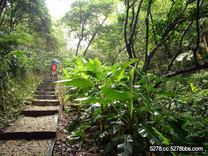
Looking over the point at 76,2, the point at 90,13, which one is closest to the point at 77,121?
the point at 90,13

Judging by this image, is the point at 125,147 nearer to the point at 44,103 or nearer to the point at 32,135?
the point at 32,135

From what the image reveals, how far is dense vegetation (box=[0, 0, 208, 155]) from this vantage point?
96 centimetres

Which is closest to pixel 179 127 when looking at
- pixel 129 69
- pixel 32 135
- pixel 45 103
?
pixel 129 69

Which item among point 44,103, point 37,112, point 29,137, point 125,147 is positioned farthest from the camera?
point 44,103

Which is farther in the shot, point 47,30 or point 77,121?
point 47,30

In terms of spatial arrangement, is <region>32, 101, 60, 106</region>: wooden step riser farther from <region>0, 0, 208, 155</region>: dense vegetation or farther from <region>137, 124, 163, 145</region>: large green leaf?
<region>137, 124, 163, 145</region>: large green leaf

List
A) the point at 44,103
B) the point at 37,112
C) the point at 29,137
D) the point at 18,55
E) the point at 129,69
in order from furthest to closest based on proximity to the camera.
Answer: the point at 44,103 → the point at 18,55 → the point at 37,112 → the point at 29,137 → the point at 129,69

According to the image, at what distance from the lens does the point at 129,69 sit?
132cm

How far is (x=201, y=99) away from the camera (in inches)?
64.9

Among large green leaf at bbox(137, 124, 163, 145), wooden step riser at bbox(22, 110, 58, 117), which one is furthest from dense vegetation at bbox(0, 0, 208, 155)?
wooden step riser at bbox(22, 110, 58, 117)

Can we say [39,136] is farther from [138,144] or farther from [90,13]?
[90,13]

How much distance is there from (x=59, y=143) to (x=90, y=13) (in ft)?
30.9

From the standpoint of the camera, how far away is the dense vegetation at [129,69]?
3.14ft

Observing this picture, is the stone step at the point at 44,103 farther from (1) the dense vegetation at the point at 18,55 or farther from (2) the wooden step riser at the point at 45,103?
(1) the dense vegetation at the point at 18,55
